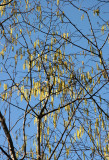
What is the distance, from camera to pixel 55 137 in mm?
3658

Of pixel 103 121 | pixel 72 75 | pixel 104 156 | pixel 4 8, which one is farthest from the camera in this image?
pixel 4 8

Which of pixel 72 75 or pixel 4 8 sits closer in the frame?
pixel 72 75

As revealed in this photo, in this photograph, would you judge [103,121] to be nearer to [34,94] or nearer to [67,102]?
[67,102]

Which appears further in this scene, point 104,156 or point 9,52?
point 9,52

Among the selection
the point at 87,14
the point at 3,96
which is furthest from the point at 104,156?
the point at 87,14

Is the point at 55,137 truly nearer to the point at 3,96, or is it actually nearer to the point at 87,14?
the point at 3,96

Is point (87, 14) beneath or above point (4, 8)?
beneath

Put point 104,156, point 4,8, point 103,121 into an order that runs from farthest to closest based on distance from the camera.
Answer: point 4,8
point 103,121
point 104,156

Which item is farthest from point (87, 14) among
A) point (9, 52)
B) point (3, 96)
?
point (3, 96)

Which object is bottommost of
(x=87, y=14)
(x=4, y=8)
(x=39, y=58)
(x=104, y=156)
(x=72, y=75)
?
(x=104, y=156)

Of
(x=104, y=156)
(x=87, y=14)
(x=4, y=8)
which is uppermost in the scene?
(x=4, y=8)

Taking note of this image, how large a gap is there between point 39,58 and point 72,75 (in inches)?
15.9

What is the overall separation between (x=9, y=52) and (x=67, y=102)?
2.56 feet

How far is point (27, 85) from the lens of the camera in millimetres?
3945
